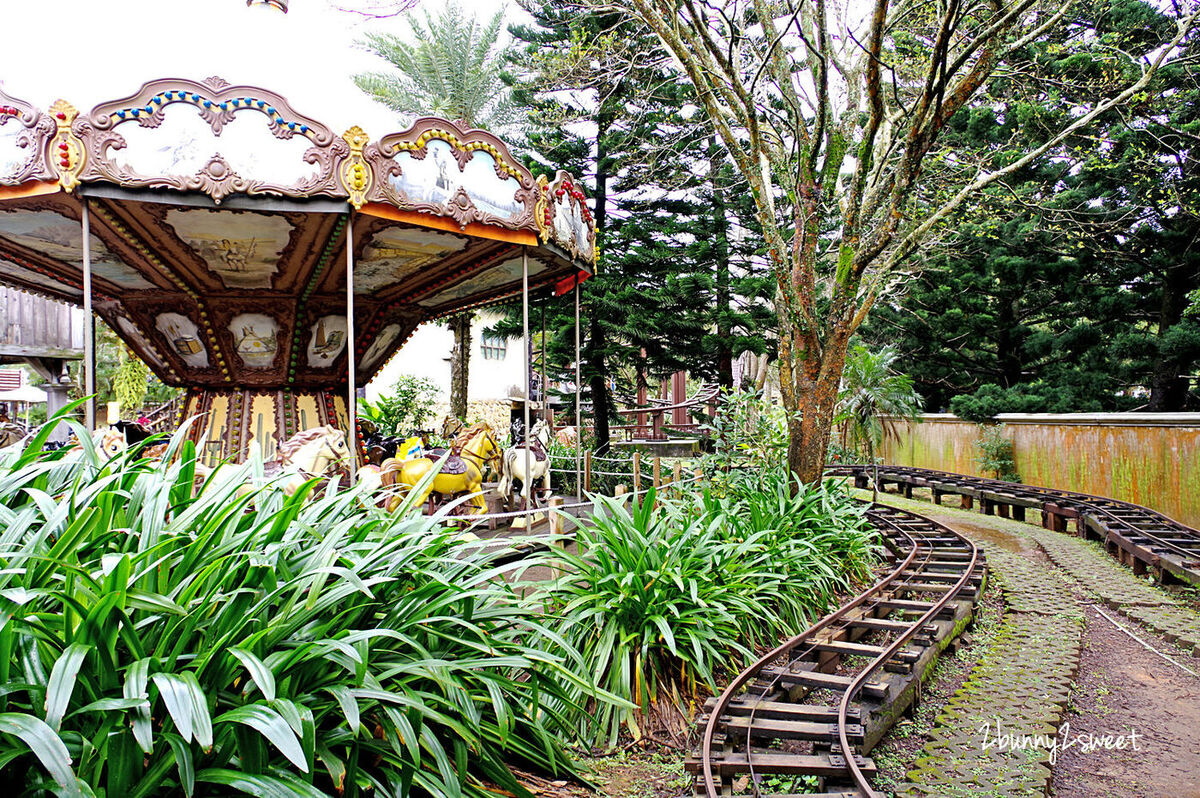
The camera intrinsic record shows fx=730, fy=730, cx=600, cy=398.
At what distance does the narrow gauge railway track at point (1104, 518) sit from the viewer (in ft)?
28.2

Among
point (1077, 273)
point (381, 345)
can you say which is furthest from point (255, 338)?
point (1077, 273)

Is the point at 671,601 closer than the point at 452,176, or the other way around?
the point at 671,601

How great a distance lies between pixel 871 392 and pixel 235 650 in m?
19.4

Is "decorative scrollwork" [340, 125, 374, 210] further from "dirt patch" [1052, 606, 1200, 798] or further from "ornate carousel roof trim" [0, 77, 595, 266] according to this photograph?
"dirt patch" [1052, 606, 1200, 798]

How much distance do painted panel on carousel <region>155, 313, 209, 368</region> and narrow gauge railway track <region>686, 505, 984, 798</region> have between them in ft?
26.1

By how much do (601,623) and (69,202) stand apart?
5.76 metres

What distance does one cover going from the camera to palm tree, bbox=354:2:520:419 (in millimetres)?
17484

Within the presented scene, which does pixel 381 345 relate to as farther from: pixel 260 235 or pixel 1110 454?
pixel 1110 454

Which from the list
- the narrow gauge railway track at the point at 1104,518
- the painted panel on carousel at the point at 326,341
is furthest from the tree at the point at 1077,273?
the painted panel on carousel at the point at 326,341

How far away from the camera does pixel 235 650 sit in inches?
88.7

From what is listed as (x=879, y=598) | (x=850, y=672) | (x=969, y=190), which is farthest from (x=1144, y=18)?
(x=850, y=672)

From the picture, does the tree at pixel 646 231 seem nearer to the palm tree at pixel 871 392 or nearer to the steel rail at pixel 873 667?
the palm tree at pixel 871 392

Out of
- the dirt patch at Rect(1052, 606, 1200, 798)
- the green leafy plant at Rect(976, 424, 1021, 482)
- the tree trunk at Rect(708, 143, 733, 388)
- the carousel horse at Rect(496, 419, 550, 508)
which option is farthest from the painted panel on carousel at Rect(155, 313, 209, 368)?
the green leafy plant at Rect(976, 424, 1021, 482)

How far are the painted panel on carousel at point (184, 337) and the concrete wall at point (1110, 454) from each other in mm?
14774
